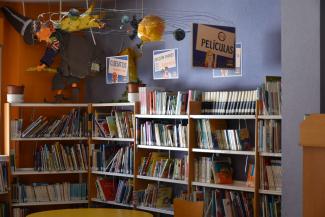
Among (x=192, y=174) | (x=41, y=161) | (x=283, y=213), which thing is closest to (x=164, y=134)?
(x=192, y=174)

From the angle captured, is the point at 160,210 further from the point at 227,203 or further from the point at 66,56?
the point at 66,56

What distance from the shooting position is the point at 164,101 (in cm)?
648

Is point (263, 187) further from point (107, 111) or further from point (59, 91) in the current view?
point (59, 91)

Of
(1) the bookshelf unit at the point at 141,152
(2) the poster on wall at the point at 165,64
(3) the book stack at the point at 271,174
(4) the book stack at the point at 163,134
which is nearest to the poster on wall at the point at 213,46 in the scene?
(1) the bookshelf unit at the point at 141,152

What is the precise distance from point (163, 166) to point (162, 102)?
0.74m

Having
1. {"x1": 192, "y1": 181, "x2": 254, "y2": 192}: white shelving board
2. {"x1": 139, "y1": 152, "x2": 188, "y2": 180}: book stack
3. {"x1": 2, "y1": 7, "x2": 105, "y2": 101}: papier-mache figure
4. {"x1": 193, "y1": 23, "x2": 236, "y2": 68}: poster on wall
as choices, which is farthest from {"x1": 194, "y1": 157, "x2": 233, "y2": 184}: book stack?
{"x1": 2, "y1": 7, "x2": 105, "y2": 101}: papier-mache figure

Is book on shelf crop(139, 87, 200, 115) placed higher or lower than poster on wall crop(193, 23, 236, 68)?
lower

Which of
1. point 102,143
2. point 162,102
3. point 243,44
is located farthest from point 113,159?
point 243,44

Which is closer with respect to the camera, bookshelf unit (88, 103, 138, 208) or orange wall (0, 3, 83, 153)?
bookshelf unit (88, 103, 138, 208)

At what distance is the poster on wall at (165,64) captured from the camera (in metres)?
6.91

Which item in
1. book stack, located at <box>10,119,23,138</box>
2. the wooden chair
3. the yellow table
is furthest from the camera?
book stack, located at <box>10,119,23,138</box>

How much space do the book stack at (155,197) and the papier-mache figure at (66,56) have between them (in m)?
1.96

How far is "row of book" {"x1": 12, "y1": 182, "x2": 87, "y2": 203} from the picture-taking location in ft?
23.9

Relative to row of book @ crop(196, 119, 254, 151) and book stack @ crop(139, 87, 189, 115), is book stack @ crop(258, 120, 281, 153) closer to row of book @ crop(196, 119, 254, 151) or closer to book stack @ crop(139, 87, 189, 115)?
row of book @ crop(196, 119, 254, 151)
